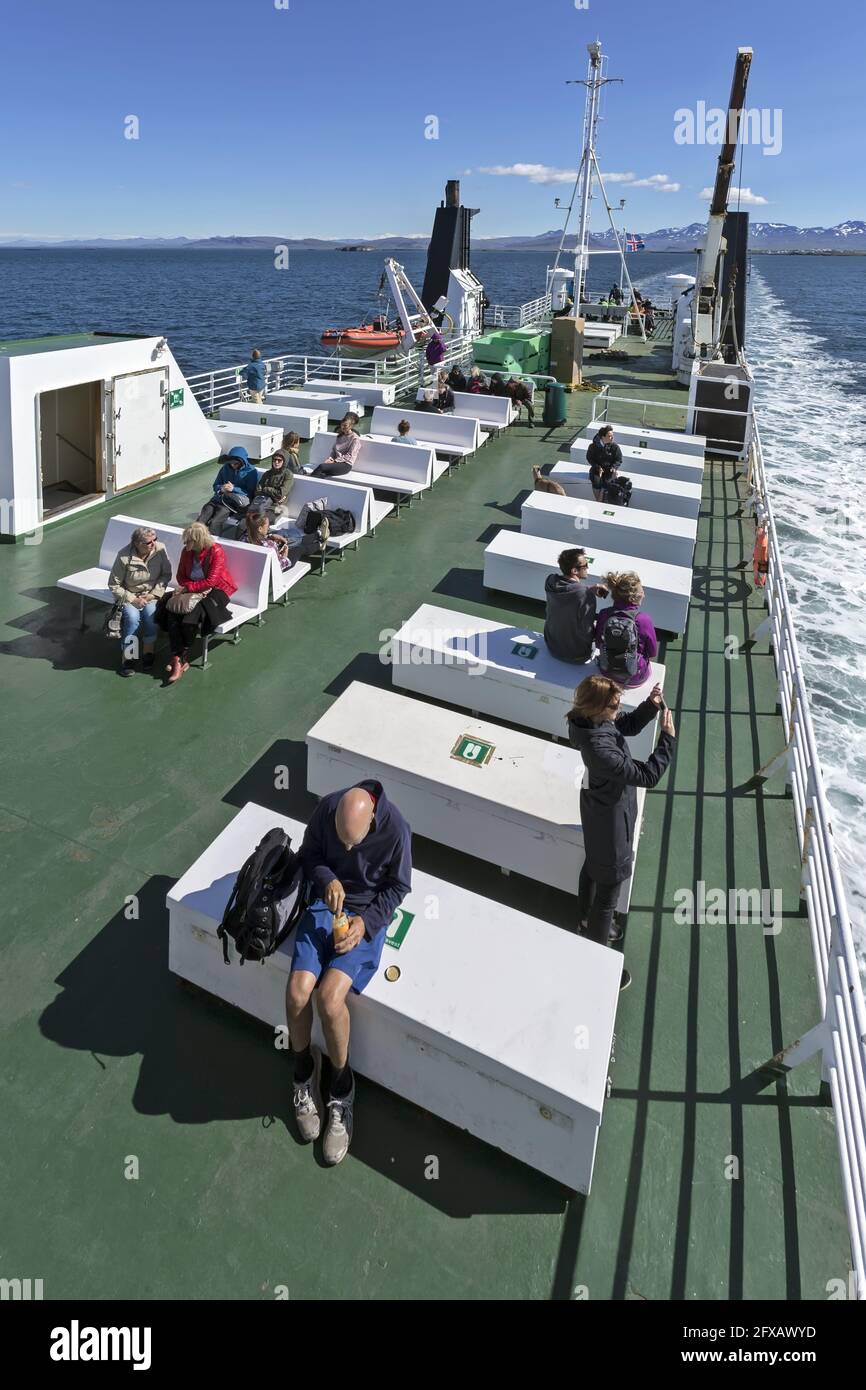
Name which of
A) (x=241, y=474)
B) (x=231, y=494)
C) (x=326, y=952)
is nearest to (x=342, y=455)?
(x=241, y=474)

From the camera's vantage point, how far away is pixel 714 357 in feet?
63.2

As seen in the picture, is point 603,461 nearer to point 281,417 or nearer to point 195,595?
point 281,417

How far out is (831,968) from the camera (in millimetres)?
3961

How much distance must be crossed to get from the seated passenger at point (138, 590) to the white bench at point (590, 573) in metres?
3.47

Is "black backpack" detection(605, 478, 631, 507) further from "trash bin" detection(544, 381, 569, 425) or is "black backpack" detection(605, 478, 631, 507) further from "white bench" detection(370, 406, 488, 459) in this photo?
"trash bin" detection(544, 381, 569, 425)

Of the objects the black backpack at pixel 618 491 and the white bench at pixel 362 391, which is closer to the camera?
the black backpack at pixel 618 491

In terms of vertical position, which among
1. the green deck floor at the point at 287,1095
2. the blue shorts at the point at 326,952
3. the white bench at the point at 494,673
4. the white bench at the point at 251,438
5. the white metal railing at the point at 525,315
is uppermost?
the white metal railing at the point at 525,315

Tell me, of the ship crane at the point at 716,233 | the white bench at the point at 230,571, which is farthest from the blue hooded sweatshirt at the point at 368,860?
the ship crane at the point at 716,233

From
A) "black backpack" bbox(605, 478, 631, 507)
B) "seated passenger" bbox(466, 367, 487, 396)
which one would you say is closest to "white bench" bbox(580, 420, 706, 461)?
"black backpack" bbox(605, 478, 631, 507)

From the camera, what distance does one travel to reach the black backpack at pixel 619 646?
5930mm

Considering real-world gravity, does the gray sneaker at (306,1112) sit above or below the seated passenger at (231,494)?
below

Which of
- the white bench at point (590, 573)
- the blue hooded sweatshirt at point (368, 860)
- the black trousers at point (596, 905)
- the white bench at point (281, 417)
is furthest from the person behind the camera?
the white bench at point (281, 417)

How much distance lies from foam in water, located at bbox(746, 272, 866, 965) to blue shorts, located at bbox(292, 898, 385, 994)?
3.76 metres

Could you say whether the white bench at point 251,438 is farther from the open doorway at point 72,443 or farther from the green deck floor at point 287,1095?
the green deck floor at point 287,1095
